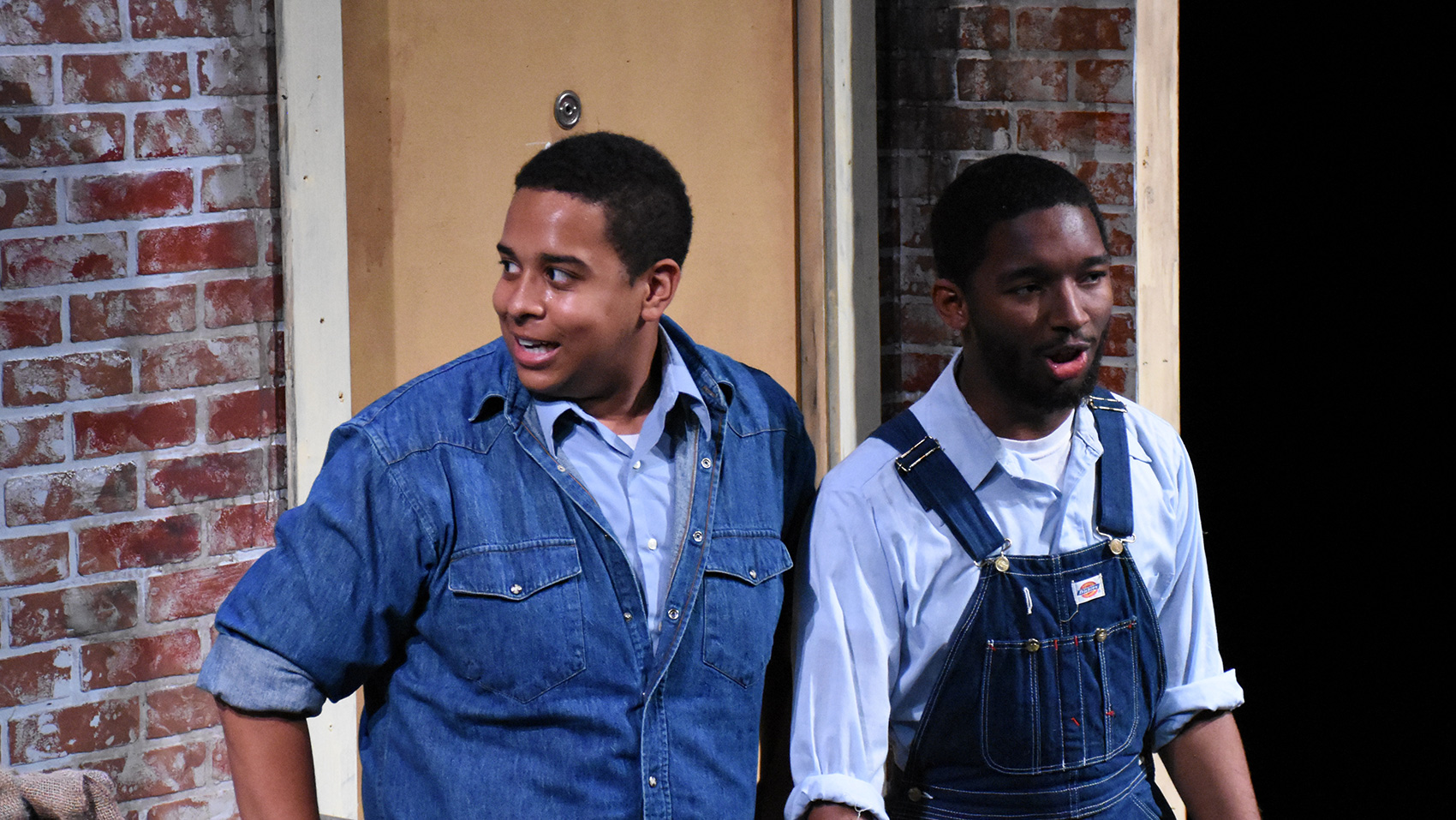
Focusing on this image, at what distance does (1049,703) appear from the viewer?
1872 millimetres

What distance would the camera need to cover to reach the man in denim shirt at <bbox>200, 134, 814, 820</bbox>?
1.71 meters

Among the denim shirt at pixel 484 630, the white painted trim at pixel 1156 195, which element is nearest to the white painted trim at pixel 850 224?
the white painted trim at pixel 1156 195

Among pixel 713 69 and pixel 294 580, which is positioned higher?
pixel 713 69

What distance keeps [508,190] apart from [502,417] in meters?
1.18

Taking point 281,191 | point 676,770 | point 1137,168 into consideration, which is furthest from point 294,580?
point 1137,168

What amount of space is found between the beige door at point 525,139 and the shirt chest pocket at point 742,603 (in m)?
1.13

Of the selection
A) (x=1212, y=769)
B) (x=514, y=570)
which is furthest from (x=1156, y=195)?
(x=514, y=570)

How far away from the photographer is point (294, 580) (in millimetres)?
1686

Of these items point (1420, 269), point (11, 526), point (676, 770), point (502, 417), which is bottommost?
point (676, 770)

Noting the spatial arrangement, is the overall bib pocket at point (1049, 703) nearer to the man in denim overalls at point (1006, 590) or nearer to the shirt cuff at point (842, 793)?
the man in denim overalls at point (1006, 590)

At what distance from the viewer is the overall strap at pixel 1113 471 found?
6.41 ft

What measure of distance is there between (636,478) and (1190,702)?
0.85 m

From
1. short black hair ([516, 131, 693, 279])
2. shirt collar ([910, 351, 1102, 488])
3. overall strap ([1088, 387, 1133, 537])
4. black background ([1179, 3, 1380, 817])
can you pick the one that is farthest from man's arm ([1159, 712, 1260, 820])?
black background ([1179, 3, 1380, 817])

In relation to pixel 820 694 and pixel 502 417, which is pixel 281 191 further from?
pixel 820 694
